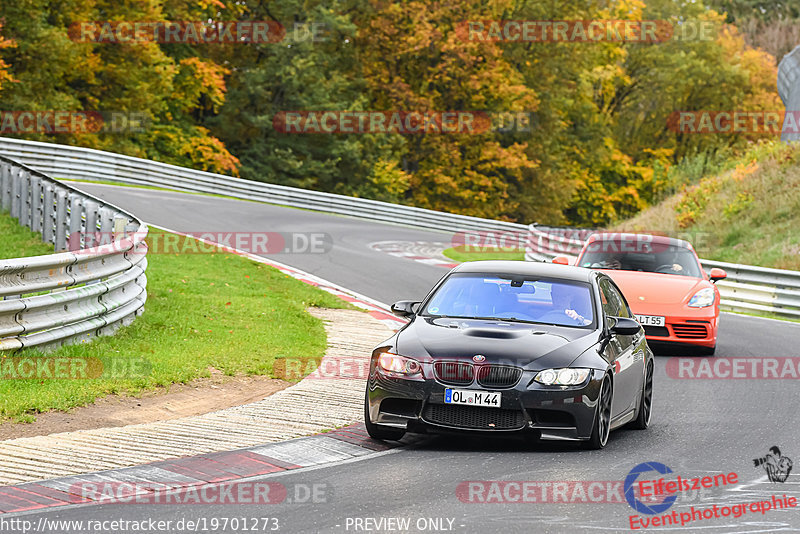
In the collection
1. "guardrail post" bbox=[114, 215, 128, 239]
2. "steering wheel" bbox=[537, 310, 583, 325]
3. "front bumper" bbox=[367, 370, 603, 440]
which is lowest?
"front bumper" bbox=[367, 370, 603, 440]

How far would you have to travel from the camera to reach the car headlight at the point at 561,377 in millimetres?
8320

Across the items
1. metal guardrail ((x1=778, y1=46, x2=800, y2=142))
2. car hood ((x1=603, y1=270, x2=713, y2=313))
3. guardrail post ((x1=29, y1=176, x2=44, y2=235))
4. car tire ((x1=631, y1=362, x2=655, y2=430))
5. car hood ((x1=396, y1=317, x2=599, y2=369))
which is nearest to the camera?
car hood ((x1=396, y1=317, x2=599, y2=369))

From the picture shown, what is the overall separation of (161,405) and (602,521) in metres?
4.67

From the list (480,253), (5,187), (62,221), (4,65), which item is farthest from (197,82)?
(62,221)

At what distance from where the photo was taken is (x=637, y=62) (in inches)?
2763

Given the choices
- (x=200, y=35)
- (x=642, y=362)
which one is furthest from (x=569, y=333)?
(x=200, y=35)

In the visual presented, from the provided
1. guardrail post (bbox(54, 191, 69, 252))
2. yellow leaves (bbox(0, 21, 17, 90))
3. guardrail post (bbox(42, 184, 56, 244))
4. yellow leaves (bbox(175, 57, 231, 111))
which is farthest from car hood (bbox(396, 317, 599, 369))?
yellow leaves (bbox(175, 57, 231, 111))

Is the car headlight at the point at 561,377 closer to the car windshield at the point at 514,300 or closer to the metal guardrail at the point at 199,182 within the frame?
the car windshield at the point at 514,300

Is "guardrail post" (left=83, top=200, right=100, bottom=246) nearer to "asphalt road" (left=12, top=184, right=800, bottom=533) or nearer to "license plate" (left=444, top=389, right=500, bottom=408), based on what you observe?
"asphalt road" (left=12, top=184, right=800, bottom=533)

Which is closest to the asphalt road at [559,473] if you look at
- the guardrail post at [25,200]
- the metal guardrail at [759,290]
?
the metal guardrail at [759,290]

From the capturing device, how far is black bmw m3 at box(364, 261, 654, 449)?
8297mm

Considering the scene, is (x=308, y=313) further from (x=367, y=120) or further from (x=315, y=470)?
(x=367, y=120)

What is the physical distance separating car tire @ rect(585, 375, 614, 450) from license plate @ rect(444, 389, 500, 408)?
81cm

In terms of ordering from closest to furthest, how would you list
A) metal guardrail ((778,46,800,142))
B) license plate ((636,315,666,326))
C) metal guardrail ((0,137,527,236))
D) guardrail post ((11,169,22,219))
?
license plate ((636,315,666,326)) < guardrail post ((11,169,22,219)) < metal guardrail ((0,137,527,236)) < metal guardrail ((778,46,800,142))
